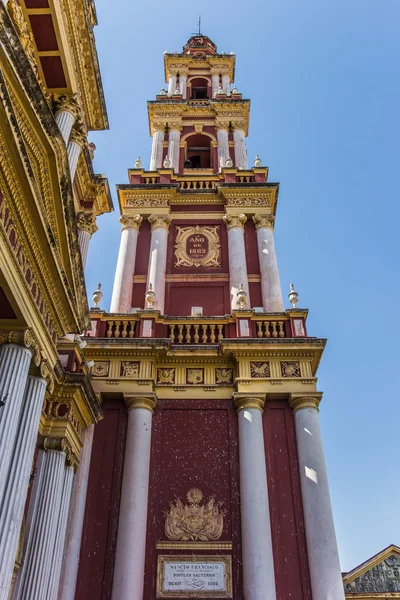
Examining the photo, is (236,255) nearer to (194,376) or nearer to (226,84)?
(194,376)

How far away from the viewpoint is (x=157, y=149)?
21.4 m

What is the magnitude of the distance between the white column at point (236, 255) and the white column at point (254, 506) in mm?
3469

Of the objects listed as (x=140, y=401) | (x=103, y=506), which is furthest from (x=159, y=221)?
(x=103, y=506)

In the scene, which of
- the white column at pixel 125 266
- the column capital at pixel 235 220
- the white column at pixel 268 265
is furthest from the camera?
the column capital at pixel 235 220

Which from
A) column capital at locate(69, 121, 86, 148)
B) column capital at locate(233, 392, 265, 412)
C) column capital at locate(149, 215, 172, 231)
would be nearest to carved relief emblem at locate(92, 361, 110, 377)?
column capital at locate(233, 392, 265, 412)

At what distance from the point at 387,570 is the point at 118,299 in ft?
53.3

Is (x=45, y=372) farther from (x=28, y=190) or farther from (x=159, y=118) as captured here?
(x=159, y=118)

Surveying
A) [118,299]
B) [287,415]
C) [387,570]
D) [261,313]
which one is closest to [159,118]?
[118,299]

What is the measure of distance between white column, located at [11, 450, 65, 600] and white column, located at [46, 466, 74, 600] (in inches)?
4.1

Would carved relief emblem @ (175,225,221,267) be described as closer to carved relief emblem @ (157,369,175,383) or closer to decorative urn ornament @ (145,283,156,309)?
decorative urn ornament @ (145,283,156,309)

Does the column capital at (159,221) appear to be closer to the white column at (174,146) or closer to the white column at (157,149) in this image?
the white column at (174,146)

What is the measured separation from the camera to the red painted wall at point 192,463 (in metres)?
12.1

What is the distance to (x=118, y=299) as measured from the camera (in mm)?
16438

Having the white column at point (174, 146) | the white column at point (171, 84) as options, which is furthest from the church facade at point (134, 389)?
the white column at point (171, 84)
